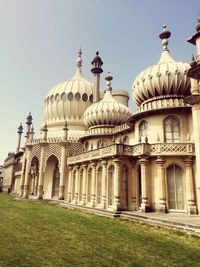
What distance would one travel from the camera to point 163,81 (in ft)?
68.0

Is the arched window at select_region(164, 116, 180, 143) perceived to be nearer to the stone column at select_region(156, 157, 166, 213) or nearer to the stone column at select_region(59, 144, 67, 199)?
the stone column at select_region(156, 157, 166, 213)

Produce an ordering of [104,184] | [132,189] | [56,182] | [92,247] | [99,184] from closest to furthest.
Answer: [92,247]
[132,189]
[104,184]
[99,184]
[56,182]

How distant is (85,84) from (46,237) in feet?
111

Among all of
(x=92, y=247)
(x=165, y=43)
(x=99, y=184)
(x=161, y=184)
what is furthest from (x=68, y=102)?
(x=92, y=247)

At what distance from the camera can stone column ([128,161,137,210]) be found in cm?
1858

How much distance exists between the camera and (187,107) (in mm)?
18641

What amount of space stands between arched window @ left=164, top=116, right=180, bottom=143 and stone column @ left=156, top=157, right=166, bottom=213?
2299 mm

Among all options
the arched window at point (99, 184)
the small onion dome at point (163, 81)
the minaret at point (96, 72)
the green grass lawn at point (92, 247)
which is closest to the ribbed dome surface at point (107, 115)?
the small onion dome at point (163, 81)

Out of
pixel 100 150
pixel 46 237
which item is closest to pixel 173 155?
pixel 100 150

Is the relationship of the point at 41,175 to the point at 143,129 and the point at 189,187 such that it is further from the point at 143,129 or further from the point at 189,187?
the point at 189,187

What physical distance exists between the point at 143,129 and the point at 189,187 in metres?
6.44

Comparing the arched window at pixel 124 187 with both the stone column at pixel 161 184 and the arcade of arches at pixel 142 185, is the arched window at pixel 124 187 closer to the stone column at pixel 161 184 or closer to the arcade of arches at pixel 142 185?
the arcade of arches at pixel 142 185

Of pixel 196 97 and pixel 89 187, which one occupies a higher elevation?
pixel 196 97

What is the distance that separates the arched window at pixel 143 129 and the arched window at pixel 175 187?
4.06m
